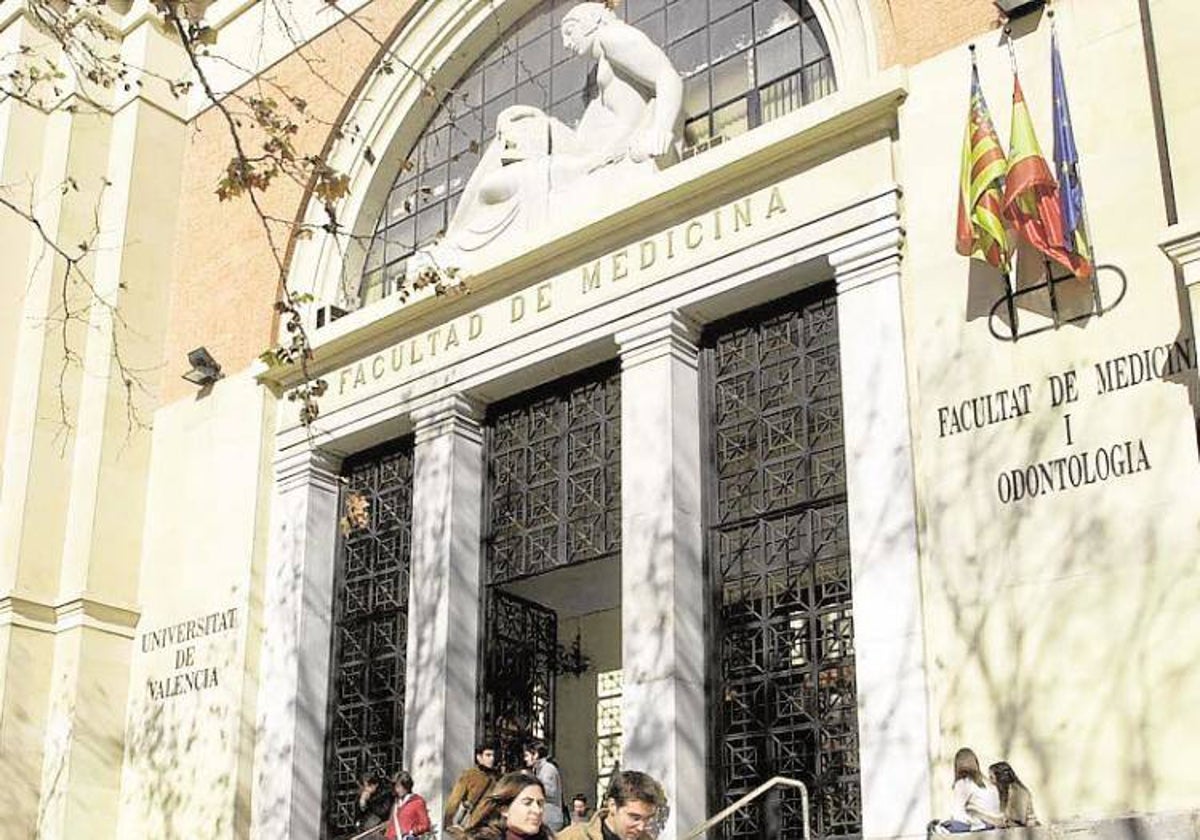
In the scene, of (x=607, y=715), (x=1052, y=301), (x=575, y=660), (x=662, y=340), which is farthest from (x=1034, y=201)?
(x=607, y=715)

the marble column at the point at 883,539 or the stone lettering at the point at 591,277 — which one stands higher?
the stone lettering at the point at 591,277

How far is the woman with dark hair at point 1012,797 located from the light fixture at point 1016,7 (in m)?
5.91

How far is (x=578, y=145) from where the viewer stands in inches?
661

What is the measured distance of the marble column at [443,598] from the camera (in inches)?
602

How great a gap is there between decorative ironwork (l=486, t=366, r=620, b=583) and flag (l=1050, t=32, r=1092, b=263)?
16.7 feet

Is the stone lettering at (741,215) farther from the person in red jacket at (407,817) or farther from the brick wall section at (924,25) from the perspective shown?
the person in red jacket at (407,817)

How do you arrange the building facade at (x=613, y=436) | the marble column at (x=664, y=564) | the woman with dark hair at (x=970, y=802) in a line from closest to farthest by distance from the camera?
the woman with dark hair at (x=970, y=802) → the building facade at (x=613, y=436) → the marble column at (x=664, y=564)

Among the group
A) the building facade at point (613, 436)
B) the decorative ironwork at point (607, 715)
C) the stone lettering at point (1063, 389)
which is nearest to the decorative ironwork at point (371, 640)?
the building facade at point (613, 436)

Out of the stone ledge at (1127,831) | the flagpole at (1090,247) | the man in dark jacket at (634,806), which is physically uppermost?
the flagpole at (1090,247)

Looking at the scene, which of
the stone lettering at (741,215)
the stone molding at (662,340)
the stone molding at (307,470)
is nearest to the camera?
the stone lettering at (741,215)

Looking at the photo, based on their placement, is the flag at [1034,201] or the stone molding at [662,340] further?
the stone molding at [662,340]

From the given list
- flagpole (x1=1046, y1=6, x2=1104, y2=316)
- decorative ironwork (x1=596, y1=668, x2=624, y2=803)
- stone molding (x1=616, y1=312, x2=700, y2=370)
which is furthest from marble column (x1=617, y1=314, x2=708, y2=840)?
decorative ironwork (x1=596, y1=668, x2=624, y2=803)

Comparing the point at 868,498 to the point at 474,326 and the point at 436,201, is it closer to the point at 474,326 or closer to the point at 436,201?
the point at 474,326

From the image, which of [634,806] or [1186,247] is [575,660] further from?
[634,806]
